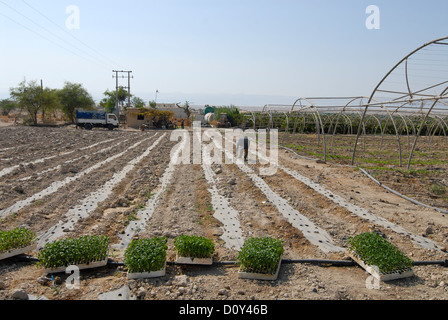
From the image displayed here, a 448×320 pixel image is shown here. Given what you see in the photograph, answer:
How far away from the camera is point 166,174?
11.6 meters

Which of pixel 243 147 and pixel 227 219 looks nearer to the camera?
pixel 227 219

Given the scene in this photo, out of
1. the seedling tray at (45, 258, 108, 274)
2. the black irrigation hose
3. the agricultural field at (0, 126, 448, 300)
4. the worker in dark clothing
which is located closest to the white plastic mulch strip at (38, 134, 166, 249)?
the agricultural field at (0, 126, 448, 300)

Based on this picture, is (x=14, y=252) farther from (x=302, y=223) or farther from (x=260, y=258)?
(x=302, y=223)

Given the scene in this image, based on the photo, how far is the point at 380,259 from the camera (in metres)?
4.44

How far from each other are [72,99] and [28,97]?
21.2 ft

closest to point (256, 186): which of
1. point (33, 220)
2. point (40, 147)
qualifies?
point (33, 220)

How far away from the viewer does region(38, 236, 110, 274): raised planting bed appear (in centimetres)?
445

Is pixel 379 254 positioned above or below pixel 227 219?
above

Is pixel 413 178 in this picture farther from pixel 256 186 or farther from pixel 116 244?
pixel 116 244

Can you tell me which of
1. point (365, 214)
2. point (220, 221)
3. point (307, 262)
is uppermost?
point (365, 214)

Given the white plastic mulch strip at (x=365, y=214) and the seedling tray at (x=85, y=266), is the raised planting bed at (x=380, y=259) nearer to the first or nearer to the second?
the white plastic mulch strip at (x=365, y=214)

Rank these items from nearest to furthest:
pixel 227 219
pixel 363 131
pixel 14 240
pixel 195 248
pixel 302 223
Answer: pixel 195 248 < pixel 14 240 < pixel 302 223 < pixel 227 219 < pixel 363 131

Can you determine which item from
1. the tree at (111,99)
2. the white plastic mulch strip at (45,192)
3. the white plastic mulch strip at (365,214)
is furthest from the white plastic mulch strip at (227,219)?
the tree at (111,99)

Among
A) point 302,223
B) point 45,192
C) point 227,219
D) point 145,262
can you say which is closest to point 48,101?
point 45,192
